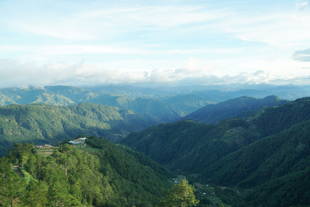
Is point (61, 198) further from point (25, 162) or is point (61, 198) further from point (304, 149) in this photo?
point (304, 149)

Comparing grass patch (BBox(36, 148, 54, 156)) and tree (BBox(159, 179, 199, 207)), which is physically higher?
tree (BBox(159, 179, 199, 207))

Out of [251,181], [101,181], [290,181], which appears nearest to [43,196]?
[101,181]

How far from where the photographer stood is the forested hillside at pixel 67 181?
47.1 m

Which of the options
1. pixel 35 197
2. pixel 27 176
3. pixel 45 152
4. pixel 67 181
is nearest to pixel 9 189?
pixel 35 197

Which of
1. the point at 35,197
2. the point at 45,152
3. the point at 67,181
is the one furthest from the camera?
the point at 45,152

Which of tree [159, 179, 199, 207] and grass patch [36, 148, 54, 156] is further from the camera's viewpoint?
grass patch [36, 148, 54, 156]

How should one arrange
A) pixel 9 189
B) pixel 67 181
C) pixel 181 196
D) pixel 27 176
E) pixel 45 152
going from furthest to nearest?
pixel 45 152 < pixel 67 181 < pixel 27 176 < pixel 181 196 < pixel 9 189

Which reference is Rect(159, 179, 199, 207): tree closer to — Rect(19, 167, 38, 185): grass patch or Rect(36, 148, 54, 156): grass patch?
Rect(19, 167, 38, 185): grass patch

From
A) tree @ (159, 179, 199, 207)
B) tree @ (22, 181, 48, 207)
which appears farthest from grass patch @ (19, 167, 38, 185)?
tree @ (159, 179, 199, 207)

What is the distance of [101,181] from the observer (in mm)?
101188

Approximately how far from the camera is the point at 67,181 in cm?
7100

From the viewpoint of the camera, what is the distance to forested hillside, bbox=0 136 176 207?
1854 inches

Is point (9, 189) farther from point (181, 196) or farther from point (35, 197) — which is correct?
point (181, 196)

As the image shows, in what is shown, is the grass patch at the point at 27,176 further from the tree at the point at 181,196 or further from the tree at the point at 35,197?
the tree at the point at 181,196
